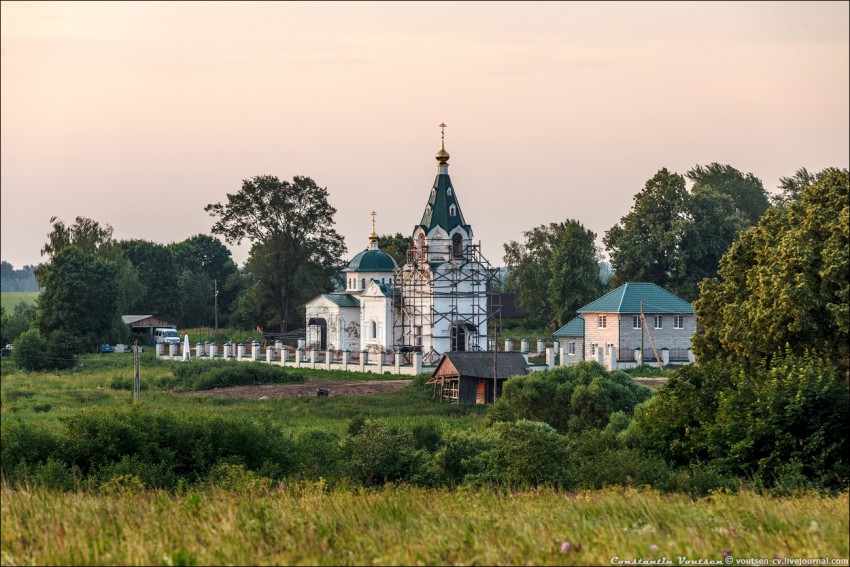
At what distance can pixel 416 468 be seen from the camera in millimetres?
21375

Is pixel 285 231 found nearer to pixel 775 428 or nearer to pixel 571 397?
pixel 571 397

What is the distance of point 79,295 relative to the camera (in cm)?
5453

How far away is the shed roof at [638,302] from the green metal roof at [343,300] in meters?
14.6

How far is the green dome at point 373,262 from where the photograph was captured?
6194 cm

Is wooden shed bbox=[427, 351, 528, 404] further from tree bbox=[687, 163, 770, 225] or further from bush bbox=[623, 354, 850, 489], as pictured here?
tree bbox=[687, 163, 770, 225]

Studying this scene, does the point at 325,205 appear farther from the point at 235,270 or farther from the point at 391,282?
the point at 235,270

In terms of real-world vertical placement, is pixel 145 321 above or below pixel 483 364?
above

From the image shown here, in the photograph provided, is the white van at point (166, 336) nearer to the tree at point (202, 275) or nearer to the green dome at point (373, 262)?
the tree at point (202, 275)

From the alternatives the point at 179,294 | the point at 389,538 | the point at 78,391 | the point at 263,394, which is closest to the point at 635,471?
the point at 389,538

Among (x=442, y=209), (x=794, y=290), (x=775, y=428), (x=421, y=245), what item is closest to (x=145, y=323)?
(x=421, y=245)

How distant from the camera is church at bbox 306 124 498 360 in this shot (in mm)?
56188

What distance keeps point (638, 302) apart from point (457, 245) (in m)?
11.1

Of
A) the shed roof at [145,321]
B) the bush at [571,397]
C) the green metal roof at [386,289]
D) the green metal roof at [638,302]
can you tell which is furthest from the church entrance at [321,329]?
the bush at [571,397]

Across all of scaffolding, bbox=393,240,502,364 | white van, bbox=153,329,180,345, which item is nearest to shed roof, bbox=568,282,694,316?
scaffolding, bbox=393,240,502,364
